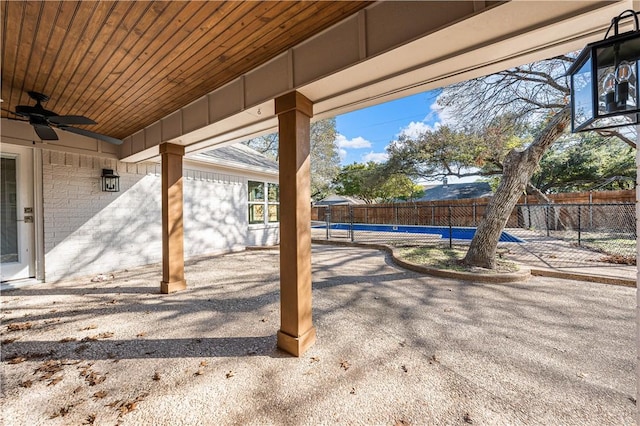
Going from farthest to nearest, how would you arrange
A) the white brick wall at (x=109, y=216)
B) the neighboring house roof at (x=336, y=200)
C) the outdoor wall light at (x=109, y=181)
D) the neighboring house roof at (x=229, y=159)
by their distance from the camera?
the neighboring house roof at (x=336, y=200) → the neighboring house roof at (x=229, y=159) → the outdoor wall light at (x=109, y=181) → the white brick wall at (x=109, y=216)

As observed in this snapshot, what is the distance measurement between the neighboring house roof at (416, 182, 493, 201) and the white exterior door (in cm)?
2492

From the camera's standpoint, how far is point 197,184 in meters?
7.27

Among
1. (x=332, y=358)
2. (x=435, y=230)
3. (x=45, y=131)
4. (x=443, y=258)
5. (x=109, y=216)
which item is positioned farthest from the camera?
(x=435, y=230)

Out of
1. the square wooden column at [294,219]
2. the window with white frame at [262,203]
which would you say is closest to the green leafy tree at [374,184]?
the window with white frame at [262,203]

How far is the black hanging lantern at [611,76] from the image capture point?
4.09 ft

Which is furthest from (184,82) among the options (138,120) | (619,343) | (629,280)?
(629,280)

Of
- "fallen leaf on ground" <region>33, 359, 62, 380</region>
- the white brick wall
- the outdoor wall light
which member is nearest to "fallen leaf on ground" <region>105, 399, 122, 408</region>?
"fallen leaf on ground" <region>33, 359, 62, 380</region>

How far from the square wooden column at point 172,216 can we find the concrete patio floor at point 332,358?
1.05 ft

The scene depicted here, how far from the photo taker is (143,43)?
225cm

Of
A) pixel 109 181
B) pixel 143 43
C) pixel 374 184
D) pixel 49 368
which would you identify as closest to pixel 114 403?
pixel 49 368

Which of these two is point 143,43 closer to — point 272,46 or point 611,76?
point 272,46

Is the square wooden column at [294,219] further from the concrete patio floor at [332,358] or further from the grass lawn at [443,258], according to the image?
the grass lawn at [443,258]

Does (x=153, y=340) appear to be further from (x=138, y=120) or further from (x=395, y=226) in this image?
(x=395, y=226)

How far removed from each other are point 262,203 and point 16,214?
5684 millimetres
